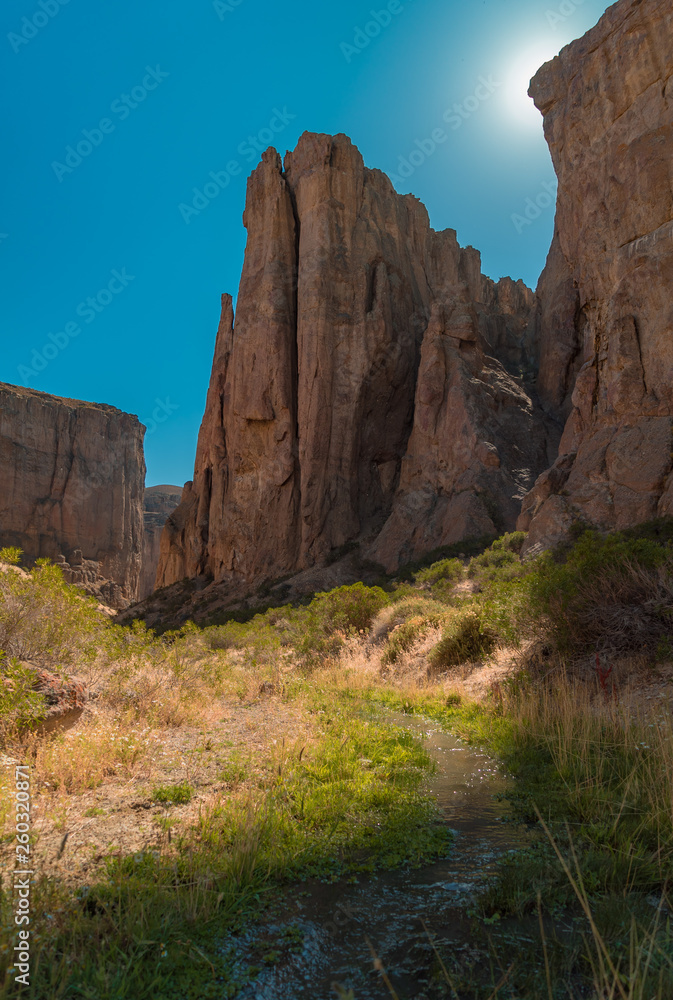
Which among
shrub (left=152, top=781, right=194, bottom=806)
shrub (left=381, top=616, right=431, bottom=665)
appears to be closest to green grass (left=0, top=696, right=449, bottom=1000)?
shrub (left=152, top=781, right=194, bottom=806)

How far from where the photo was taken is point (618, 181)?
70.2 ft

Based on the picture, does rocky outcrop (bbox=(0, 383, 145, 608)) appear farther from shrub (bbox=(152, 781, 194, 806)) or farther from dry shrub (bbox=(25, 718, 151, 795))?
shrub (bbox=(152, 781, 194, 806))

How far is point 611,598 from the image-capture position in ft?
30.8

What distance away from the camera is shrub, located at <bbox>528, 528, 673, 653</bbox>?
865 cm

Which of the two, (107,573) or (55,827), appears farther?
→ (107,573)

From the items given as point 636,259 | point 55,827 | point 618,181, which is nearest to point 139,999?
point 55,827

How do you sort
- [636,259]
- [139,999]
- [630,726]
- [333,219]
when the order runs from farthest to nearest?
1. [333,219]
2. [636,259]
3. [630,726]
4. [139,999]

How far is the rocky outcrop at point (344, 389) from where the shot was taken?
35312 millimetres

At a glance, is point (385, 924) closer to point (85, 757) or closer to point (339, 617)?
point (85, 757)

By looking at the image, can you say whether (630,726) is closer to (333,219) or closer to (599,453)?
(599,453)

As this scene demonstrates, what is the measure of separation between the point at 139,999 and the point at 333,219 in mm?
46586

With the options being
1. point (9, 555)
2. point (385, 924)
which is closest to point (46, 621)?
point (9, 555)

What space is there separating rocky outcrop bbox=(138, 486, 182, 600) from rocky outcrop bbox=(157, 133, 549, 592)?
40.1m

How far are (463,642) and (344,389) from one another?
3044 cm
